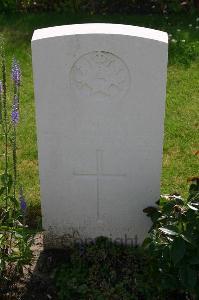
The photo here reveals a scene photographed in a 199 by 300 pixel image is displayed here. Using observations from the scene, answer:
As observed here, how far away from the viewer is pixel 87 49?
3.18 m

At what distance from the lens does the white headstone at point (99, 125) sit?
10.5 feet

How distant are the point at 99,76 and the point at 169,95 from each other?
8.26 ft

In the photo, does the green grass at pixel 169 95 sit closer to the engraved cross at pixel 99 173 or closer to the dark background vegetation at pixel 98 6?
the dark background vegetation at pixel 98 6

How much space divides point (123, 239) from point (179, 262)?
71 cm

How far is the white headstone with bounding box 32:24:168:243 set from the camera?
3.19 meters

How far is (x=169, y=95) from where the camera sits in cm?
568

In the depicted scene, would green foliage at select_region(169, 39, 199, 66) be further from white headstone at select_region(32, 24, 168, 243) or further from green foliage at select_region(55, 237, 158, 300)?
green foliage at select_region(55, 237, 158, 300)

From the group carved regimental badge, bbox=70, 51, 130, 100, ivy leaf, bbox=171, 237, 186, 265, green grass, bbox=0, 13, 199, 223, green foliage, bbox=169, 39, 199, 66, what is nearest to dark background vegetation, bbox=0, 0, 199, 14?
green grass, bbox=0, 13, 199, 223

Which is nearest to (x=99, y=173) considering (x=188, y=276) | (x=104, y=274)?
(x=104, y=274)

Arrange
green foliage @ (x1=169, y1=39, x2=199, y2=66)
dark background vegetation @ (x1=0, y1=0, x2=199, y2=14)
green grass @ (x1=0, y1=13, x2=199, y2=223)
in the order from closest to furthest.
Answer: green grass @ (x1=0, y1=13, x2=199, y2=223)
green foliage @ (x1=169, y1=39, x2=199, y2=66)
dark background vegetation @ (x1=0, y1=0, x2=199, y2=14)

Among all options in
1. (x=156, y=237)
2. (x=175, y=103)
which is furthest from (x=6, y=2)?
(x=156, y=237)

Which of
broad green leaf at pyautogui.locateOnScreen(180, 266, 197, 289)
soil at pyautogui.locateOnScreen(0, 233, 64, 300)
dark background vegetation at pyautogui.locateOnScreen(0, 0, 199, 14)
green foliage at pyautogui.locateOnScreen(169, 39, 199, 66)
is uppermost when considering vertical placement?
dark background vegetation at pyautogui.locateOnScreen(0, 0, 199, 14)

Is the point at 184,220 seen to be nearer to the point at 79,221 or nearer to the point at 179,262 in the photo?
the point at 179,262

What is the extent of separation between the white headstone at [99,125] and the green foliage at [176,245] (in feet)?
1.06
